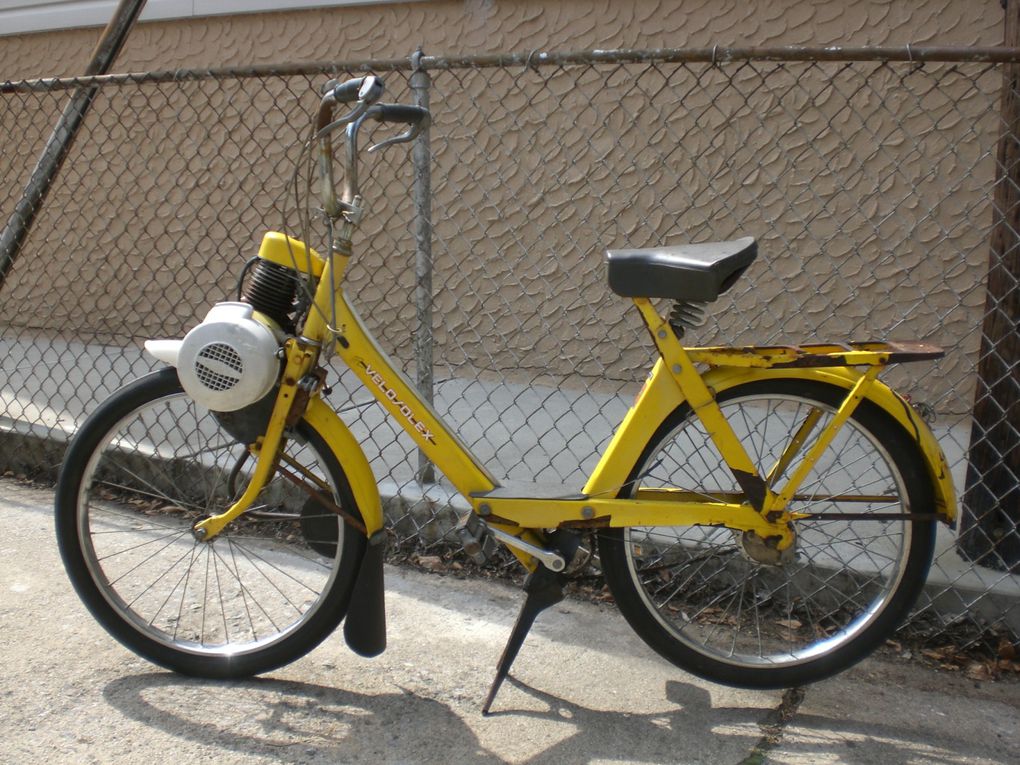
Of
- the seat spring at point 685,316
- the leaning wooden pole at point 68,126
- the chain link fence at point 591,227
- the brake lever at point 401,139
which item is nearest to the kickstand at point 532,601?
the seat spring at point 685,316

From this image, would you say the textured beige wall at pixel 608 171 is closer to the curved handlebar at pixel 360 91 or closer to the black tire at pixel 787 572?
the black tire at pixel 787 572

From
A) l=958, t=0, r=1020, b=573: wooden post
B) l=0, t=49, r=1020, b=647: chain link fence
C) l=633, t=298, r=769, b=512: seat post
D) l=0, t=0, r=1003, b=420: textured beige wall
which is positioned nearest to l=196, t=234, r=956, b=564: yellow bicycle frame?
l=633, t=298, r=769, b=512: seat post

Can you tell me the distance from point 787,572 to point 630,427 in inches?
37.3

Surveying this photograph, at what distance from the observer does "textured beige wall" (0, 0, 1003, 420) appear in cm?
455

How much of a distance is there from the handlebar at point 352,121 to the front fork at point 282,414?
365mm

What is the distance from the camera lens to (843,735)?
2.62 m

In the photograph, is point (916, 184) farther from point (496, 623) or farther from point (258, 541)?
point (258, 541)

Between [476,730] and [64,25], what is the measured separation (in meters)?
5.55

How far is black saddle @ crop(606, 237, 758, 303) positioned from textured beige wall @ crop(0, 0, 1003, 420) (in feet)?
5.22

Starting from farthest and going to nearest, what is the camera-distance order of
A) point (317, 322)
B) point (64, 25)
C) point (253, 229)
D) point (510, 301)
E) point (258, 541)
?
1. point (64, 25)
2. point (253, 229)
3. point (510, 301)
4. point (258, 541)
5. point (317, 322)

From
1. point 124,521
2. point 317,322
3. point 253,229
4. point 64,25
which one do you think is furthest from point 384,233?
point 317,322

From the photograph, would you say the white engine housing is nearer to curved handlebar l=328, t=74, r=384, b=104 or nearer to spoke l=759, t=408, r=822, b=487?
curved handlebar l=328, t=74, r=384, b=104

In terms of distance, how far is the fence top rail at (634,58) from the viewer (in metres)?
2.74

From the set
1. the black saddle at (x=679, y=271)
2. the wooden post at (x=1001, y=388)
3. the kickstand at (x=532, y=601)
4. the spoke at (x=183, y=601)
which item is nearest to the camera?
the black saddle at (x=679, y=271)
